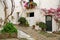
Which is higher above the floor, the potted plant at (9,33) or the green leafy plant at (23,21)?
the potted plant at (9,33)

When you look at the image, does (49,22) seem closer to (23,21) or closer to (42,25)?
(42,25)

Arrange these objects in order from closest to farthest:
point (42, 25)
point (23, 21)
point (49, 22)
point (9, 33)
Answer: point (9, 33), point (42, 25), point (23, 21), point (49, 22)

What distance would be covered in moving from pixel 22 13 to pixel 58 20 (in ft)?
12.7

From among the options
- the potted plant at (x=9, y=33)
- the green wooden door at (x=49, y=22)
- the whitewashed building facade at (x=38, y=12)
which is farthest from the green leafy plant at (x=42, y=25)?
the potted plant at (x=9, y=33)

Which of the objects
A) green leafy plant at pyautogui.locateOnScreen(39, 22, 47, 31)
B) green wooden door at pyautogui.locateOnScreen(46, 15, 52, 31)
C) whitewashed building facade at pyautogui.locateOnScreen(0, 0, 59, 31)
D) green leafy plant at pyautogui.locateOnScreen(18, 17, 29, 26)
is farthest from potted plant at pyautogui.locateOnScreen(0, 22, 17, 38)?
green wooden door at pyautogui.locateOnScreen(46, 15, 52, 31)

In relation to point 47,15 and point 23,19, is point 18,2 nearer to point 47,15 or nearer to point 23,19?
point 23,19

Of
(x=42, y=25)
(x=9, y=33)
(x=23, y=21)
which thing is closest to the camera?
(x=9, y=33)

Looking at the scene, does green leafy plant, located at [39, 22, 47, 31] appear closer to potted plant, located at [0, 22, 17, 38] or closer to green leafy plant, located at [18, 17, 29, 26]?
green leafy plant, located at [18, 17, 29, 26]

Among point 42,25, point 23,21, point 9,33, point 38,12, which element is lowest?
point 42,25

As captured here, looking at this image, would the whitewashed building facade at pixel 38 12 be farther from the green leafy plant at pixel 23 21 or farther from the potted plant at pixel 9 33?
the potted plant at pixel 9 33

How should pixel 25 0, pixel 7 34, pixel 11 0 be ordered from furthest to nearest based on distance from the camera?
pixel 25 0 < pixel 11 0 < pixel 7 34

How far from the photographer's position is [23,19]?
67.3 feet

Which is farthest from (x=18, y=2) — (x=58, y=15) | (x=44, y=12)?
(x=58, y=15)

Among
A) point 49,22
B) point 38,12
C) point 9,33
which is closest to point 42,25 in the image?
point 49,22
